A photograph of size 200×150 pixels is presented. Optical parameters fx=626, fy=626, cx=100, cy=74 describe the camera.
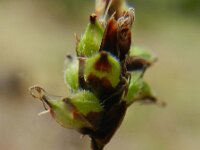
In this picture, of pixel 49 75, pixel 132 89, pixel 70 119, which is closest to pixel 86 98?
pixel 70 119

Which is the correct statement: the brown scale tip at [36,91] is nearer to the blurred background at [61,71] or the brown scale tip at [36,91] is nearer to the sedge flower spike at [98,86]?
the sedge flower spike at [98,86]

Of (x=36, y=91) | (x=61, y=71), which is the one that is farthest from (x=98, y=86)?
(x=61, y=71)

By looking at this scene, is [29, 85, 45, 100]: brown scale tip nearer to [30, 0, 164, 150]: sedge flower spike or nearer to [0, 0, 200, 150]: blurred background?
[30, 0, 164, 150]: sedge flower spike

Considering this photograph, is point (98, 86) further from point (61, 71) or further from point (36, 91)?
point (61, 71)

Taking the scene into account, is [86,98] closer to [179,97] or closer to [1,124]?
[1,124]

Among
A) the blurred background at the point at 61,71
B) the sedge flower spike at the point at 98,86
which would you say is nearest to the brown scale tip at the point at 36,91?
the sedge flower spike at the point at 98,86

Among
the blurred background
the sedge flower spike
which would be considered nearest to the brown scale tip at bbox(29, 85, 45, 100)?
the sedge flower spike
